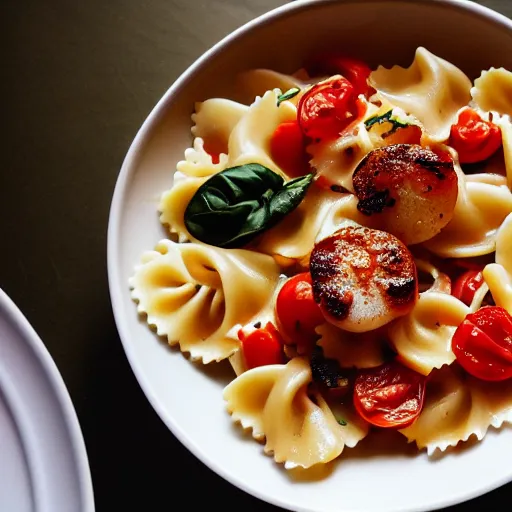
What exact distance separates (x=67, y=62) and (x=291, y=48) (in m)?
1.33

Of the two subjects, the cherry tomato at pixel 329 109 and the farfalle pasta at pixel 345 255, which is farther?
the cherry tomato at pixel 329 109

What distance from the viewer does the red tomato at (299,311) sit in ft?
8.82

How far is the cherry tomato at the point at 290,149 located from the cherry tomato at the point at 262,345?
0.73 metres

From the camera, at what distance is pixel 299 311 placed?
2.70 meters

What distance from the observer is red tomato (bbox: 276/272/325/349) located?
2.69 m

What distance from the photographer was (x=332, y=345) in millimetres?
2697

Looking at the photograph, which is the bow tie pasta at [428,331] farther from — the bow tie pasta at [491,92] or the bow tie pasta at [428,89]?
the bow tie pasta at [491,92]

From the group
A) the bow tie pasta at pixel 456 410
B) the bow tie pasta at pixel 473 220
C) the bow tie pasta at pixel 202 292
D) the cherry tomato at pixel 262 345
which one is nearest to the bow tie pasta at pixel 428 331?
the bow tie pasta at pixel 456 410

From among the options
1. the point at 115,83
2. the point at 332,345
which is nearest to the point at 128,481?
the point at 332,345

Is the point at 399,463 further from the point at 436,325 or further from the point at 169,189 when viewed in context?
the point at 169,189

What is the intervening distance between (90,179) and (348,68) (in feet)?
4.66

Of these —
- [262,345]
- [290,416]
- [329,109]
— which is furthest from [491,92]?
[290,416]

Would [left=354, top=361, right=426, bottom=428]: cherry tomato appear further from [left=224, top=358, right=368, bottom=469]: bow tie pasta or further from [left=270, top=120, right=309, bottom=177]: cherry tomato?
[left=270, top=120, right=309, bottom=177]: cherry tomato

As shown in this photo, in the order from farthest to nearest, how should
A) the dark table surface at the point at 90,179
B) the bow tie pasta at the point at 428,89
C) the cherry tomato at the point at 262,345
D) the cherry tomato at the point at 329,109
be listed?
the dark table surface at the point at 90,179, the bow tie pasta at the point at 428,89, the cherry tomato at the point at 329,109, the cherry tomato at the point at 262,345
